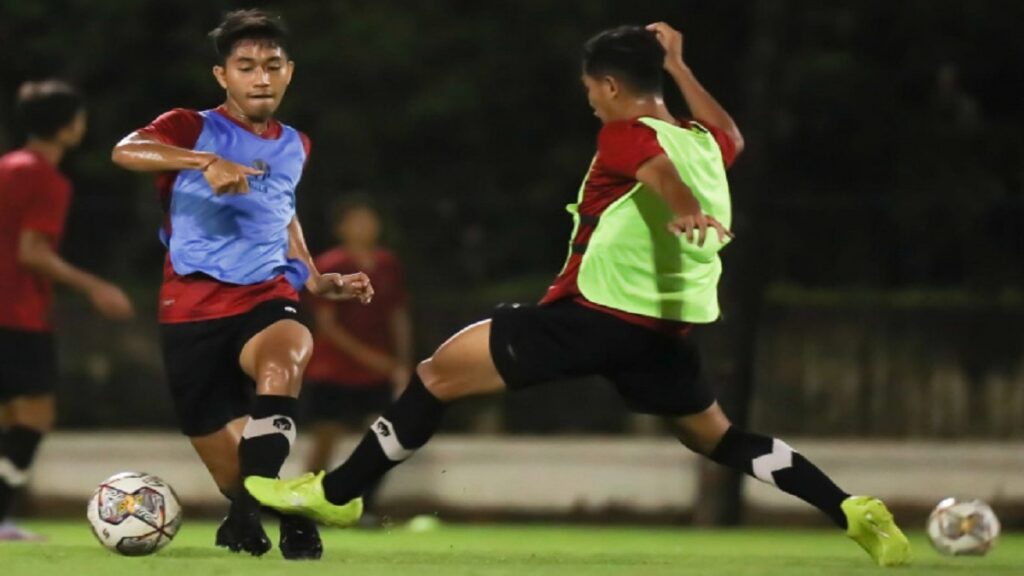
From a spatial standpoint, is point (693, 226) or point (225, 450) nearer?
point (693, 226)

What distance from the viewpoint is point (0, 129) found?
17.9 m

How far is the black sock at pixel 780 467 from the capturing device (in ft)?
26.9

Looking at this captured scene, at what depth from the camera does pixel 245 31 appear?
8.44 m

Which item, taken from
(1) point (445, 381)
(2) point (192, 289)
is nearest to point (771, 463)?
(1) point (445, 381)

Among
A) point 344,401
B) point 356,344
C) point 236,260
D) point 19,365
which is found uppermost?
point 236,260

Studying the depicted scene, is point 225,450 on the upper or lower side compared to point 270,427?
lower

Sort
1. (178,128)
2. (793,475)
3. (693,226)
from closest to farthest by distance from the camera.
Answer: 1. (693,226)
2. (793,475)
3. (178,128)

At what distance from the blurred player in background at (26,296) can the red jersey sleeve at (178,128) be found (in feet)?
8.35

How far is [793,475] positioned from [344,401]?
18.6ft

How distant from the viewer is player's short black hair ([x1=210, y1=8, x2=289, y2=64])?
8438mm

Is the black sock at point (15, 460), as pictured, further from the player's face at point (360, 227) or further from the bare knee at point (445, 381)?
the bare knee at point (445, 381)

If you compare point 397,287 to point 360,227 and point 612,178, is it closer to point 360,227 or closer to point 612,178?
point 360,227

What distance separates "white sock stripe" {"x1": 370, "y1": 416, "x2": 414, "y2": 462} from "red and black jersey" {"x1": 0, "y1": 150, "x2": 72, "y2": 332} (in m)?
3.33

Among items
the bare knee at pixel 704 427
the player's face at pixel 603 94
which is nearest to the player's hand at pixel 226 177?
the player's face at pixel 603 94
